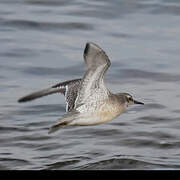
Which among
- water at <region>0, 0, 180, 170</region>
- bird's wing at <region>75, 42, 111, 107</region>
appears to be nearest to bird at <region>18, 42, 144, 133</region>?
bird's wing at <region>75, 42, 111, 107</region>

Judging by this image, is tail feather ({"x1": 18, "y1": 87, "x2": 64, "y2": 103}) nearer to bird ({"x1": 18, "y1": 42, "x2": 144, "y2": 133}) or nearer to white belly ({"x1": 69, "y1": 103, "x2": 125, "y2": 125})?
bird ({"x1": 18, "y1": 42, "x2": 144, "y2": 133})

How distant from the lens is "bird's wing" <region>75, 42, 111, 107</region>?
5469 millimetres

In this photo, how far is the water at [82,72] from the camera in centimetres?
762

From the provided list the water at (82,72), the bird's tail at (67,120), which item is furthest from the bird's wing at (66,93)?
the water at (82,72)

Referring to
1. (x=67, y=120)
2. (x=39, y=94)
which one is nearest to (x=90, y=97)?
(x=67, y=120)

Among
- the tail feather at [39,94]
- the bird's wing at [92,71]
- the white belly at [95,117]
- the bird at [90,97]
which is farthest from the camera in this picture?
the tail feather at [39,94]

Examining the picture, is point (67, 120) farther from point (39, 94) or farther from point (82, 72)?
point (82, 72)

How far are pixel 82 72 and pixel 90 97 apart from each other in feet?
17.6

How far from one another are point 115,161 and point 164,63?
4824 millimetres

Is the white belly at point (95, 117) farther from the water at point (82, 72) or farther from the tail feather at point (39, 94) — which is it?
the water at point (82, 72)

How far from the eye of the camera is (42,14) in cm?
1516

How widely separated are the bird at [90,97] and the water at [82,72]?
1054 mm

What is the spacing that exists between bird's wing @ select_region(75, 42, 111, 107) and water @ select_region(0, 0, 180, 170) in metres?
1.23

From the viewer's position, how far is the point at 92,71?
5.80 metres
